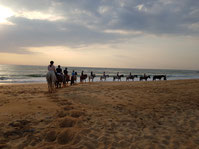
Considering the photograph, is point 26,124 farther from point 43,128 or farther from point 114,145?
point 114,145

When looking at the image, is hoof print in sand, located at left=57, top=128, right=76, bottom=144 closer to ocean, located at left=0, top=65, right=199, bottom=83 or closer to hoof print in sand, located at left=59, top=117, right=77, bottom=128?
hoof print in sand, located at left=59, top=117, right=77, bottom=128

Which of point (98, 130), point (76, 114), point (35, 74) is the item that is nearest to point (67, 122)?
point (76, 114)

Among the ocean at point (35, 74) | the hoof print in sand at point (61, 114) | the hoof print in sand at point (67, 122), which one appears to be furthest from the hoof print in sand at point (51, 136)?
the ocean at point (35, 74)

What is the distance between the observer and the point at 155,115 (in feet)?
16.9

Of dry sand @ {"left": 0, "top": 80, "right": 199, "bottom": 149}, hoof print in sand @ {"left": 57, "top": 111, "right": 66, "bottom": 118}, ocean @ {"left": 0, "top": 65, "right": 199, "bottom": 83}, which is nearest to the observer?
dry sand @ {"left": 0, "top": 80, "right": 199, "bottom": 149}

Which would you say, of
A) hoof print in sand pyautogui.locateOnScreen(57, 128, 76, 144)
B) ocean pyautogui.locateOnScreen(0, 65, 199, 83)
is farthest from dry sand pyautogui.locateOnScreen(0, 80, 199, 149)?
ocean pyautogui.locateOnScreen(0, 65, 199, 83)

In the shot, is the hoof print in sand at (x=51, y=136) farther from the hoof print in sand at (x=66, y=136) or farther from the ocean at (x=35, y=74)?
the ocean at (x=35, y=74)

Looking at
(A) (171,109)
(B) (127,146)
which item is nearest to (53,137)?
(B) (127,146)

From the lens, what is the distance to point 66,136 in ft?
11.3

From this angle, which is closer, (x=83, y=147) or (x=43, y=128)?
(x=83, y=147)

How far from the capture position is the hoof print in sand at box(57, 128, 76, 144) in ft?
10.7

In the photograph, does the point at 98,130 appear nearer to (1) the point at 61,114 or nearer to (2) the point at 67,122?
(2) the point at 67,122

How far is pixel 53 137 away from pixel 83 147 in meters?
0.92

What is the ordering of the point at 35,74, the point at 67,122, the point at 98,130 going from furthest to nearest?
the point at 35,74, the point at 67,122, the point at 98,130
